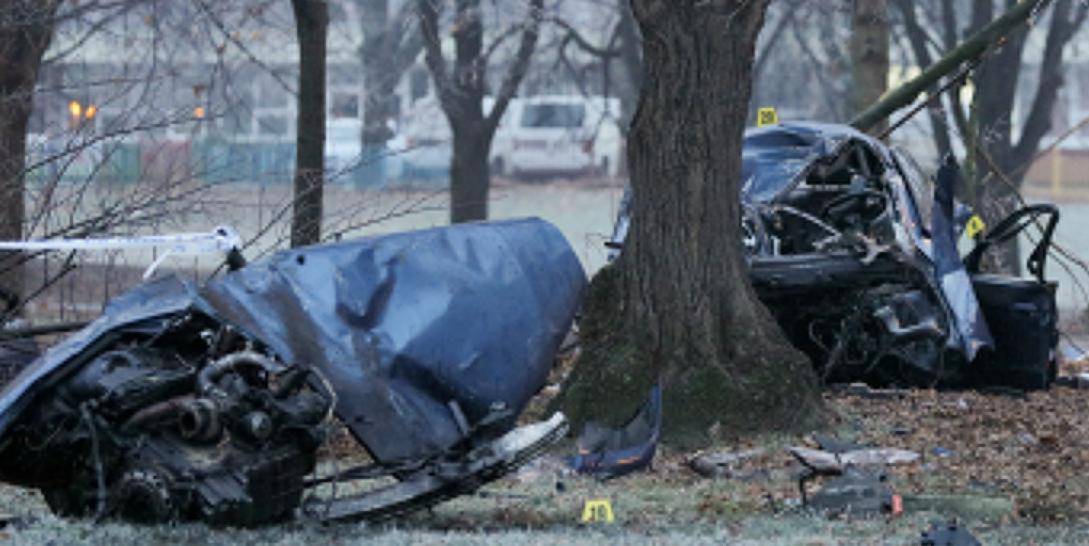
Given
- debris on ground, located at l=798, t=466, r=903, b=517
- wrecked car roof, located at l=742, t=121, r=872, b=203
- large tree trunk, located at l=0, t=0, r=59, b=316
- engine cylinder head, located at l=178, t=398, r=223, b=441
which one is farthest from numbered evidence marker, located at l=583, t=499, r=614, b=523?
wrecked car roof, located at l=742, t=121, r=872, b=203

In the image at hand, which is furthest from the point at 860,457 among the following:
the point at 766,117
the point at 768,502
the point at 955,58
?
the point at 955,58

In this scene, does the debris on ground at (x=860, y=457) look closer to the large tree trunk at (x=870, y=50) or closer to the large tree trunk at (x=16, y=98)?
the large tree trunk at (x=16, y=98)

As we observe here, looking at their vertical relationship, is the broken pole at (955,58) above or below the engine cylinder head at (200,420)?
above

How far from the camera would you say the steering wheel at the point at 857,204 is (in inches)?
465

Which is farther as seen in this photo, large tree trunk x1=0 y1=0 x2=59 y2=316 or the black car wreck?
large tree trunk x1=0 y1=0 x2=59 y2=316

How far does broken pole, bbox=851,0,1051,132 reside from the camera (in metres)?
13.6

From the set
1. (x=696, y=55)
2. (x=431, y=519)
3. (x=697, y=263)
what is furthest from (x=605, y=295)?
(x=431, y=519)

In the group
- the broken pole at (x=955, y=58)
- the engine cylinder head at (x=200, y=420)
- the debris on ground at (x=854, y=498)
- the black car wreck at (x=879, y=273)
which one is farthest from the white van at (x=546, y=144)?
the engine cylinder head at (x=200, y=420)

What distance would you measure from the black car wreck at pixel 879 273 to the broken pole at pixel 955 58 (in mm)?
1748

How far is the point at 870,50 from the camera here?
18.3 meters

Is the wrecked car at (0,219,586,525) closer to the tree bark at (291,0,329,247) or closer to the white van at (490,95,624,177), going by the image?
the tree bark at (291,0,329,247)

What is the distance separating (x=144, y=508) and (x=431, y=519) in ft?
4.63

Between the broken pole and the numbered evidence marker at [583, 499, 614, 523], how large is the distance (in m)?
7.33

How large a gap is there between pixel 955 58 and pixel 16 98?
7.50 meters
